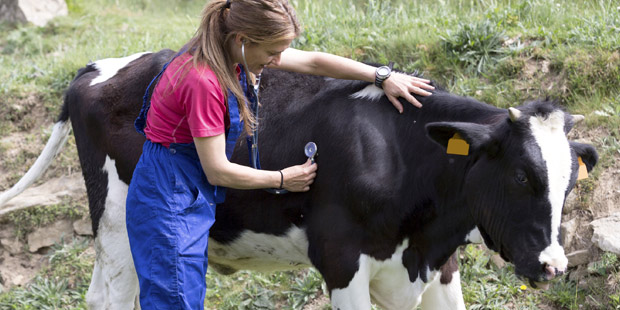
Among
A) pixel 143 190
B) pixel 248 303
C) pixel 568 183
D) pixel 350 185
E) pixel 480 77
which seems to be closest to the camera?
pixel 568 183

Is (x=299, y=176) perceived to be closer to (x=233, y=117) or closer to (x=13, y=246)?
(x=233, y=117)

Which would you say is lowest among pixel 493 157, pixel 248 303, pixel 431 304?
pixel 248 303

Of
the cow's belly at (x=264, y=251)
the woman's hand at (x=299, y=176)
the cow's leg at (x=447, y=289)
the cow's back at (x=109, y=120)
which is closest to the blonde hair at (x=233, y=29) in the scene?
the woman's hand at (x=299, y=176)

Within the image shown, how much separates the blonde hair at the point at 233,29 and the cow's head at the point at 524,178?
93 cm

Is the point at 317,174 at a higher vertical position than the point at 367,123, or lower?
lower

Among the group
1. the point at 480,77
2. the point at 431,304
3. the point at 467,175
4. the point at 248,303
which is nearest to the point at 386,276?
the point at 431,304

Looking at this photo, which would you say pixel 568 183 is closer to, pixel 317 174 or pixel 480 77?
pixel 317 174

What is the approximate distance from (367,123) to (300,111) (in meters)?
0.47

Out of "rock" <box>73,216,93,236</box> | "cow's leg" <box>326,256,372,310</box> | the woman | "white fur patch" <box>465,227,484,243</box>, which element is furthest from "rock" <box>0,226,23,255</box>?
"white fur patch" <box>465,227,484,243</box>

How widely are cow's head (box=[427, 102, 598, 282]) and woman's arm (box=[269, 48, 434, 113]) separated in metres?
0.51

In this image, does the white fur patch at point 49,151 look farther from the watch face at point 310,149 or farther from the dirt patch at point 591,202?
the dirt patch at point 591,202

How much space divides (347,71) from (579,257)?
7.04ft

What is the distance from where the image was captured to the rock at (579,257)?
5156mm

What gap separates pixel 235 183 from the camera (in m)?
3.73
